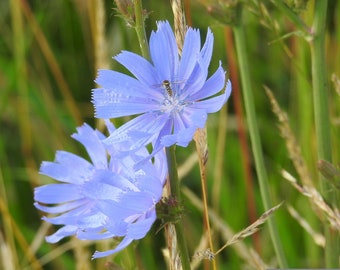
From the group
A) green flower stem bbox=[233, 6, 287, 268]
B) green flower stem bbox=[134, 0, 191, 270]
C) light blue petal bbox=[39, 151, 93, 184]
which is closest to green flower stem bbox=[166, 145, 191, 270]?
green flower stem bbox=[134, 0, 191, 270]

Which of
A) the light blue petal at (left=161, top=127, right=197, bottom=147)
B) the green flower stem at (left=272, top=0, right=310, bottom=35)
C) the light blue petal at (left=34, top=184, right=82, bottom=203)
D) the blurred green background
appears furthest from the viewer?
the blurred green background

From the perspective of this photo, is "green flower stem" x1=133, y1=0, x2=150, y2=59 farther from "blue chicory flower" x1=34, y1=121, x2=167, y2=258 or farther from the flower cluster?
"blue chicory flower" x1=34, y1=121, x2=167, y2=258

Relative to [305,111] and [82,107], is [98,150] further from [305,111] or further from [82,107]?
[82,107]

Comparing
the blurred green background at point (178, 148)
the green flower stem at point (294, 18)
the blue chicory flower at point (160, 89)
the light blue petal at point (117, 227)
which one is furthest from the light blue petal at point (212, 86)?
the blurred green background at point (178, 148)

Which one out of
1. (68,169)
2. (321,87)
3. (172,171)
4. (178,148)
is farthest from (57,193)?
(178,148)

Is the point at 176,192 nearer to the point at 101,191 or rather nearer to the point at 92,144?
the point at 101,191

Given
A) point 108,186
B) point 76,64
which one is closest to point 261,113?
point 76,64

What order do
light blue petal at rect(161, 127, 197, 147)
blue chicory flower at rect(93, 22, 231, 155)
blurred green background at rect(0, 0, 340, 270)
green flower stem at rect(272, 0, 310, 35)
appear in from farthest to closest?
blurred green background at rect(0, 0, 340, 270), green flower stem at rect(272, 0, 310, 35), blue chicory flower at rect(93, 22, 231, 155), light blue petal at rect(161, 127, 197, 147)
